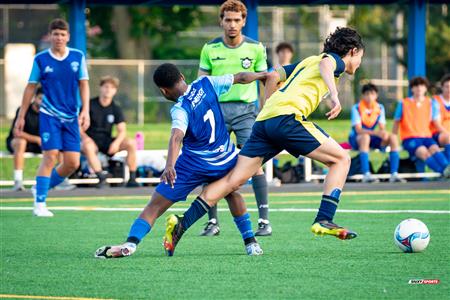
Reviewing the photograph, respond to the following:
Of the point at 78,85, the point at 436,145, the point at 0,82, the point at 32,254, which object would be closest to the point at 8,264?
the point at 32,254

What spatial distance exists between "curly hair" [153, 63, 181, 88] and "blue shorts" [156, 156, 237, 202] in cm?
66

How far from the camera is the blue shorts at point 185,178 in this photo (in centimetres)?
1001

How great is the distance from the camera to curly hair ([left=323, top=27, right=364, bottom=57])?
10109 mm

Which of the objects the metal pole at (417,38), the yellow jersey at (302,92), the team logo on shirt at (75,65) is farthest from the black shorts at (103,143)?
the yellow jersey at (302,92)

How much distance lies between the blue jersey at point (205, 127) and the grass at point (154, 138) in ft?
42.0

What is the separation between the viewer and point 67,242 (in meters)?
11.4

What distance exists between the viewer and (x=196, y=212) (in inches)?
395

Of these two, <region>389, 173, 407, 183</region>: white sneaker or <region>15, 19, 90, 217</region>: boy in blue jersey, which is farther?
<region>389, 173, 407, 183</region>: white sneaker

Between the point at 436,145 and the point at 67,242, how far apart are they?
992 centimetres

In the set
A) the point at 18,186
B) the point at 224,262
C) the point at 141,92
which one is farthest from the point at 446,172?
the point at 141,92

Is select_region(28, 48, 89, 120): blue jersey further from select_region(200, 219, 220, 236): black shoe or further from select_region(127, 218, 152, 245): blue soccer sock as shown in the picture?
select_region(127, 218, 152, 245): blue soccer sock

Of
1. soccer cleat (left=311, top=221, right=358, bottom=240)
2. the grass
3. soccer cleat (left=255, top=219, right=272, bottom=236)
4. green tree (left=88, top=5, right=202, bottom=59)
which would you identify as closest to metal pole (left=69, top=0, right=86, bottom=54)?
the grass

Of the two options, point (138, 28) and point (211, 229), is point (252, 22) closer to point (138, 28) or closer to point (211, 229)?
point (211, 229)

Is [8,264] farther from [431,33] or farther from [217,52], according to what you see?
[431,33]
